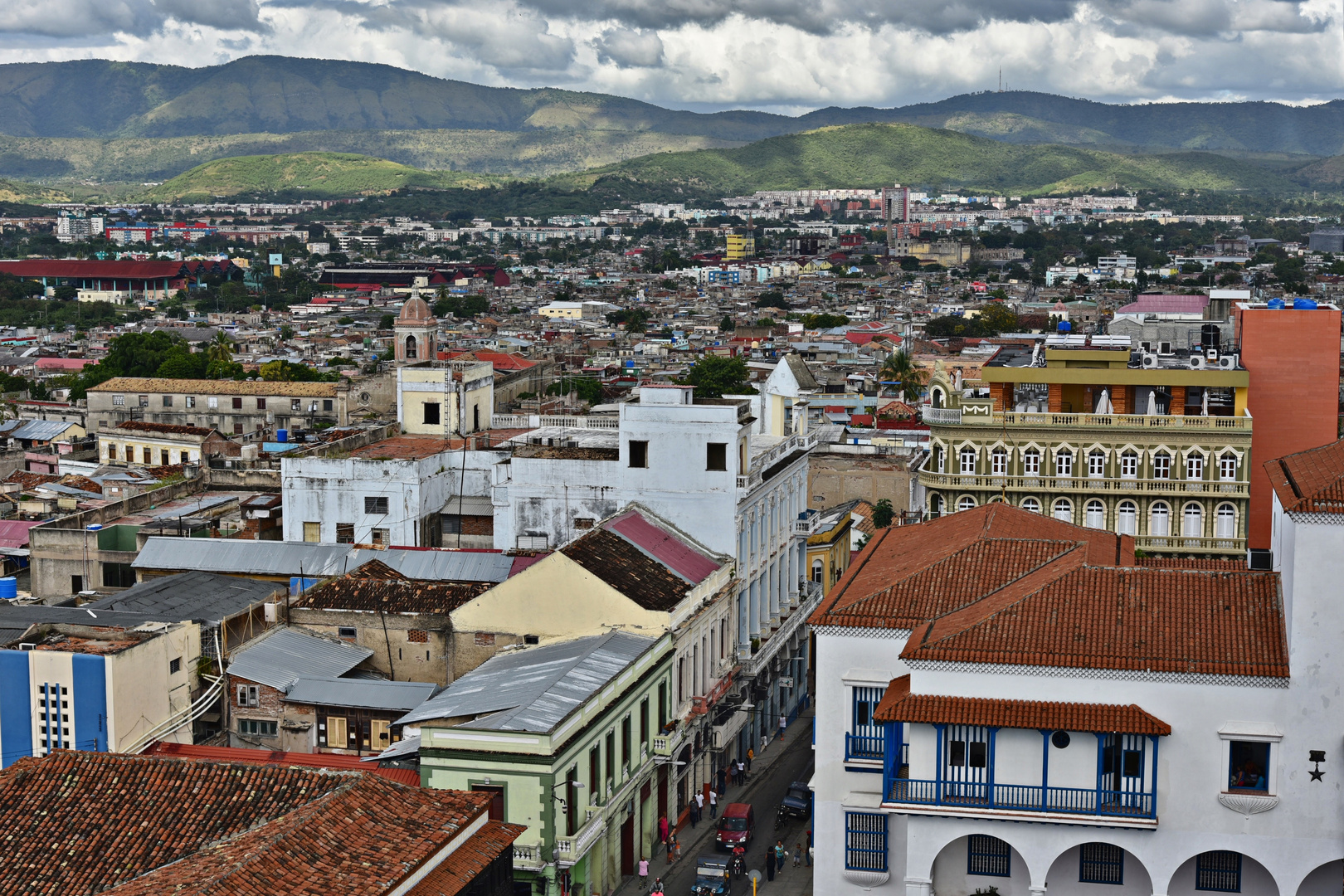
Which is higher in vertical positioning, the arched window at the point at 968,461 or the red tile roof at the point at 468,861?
the arched window at the point at 968,461

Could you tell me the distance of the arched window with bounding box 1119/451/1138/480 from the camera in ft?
160

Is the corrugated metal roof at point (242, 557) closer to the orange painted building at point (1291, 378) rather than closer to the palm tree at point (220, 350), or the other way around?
the orange painted building at point (1291, 378)

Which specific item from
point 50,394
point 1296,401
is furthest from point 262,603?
point 50,394

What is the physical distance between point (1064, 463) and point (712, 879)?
20255 mm

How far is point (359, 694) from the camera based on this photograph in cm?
3653

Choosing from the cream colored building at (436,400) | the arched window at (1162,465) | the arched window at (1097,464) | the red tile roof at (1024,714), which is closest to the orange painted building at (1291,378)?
the arched window at (1162,465)

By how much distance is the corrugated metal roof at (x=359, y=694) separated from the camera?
36.1 meters

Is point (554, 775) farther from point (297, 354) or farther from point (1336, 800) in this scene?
point (297, 354)

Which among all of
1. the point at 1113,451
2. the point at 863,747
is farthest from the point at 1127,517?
the point at 863,747

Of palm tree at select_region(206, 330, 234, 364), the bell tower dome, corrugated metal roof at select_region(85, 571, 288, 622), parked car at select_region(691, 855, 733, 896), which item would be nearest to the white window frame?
parked car at select_region(691, 855, 733, 896)

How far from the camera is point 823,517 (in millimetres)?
58031

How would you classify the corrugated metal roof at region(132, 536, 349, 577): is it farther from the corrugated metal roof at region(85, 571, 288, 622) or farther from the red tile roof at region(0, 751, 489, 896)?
the red tile roof at region(0, 751, 489, 896)

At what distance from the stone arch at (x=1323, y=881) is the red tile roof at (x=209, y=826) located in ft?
41.1

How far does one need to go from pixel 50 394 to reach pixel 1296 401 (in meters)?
84.0
